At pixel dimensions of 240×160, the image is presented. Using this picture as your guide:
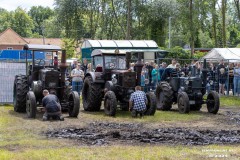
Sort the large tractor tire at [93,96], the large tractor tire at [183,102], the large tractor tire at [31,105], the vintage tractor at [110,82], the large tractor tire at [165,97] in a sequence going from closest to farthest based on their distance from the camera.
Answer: the large tractor tire at [31,105] < the vintage tractor at [110,82] < the large tractor tire at [183,102] < the large tractor tire at [93,96] < the large tractor tire at [165,97]

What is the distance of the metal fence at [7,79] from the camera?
1981 centimetres

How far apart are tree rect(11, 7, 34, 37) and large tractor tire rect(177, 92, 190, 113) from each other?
9580 centimetres

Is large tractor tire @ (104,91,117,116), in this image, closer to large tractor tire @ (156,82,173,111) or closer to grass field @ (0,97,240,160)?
large tractor tire @ (156,82,173,111)

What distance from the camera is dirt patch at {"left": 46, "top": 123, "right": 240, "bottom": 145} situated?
11227 mm

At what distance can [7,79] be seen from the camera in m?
19.9

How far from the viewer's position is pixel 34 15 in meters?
134

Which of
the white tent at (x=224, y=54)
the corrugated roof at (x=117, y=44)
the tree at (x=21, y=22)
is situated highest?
the tree at (x=21, y=22)

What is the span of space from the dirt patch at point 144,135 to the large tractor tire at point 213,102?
177 inches

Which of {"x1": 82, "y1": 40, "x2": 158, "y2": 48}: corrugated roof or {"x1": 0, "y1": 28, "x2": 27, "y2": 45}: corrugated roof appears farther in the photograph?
{"x1": 0, "y1": 28, "x2": 27, "y2": 45}: corrugated roof

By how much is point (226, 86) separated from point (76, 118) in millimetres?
11523

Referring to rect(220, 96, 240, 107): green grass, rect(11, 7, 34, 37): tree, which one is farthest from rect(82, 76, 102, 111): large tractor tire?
rect(11, 7, 34, 37): tree

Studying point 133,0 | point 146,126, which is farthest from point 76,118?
point 133,0

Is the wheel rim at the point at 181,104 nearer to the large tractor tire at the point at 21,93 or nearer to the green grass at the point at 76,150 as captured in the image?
the large tractor tire at the point at 21,93

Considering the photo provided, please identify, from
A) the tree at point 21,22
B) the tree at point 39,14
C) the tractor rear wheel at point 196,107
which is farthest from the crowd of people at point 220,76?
the tree at point 39,14
